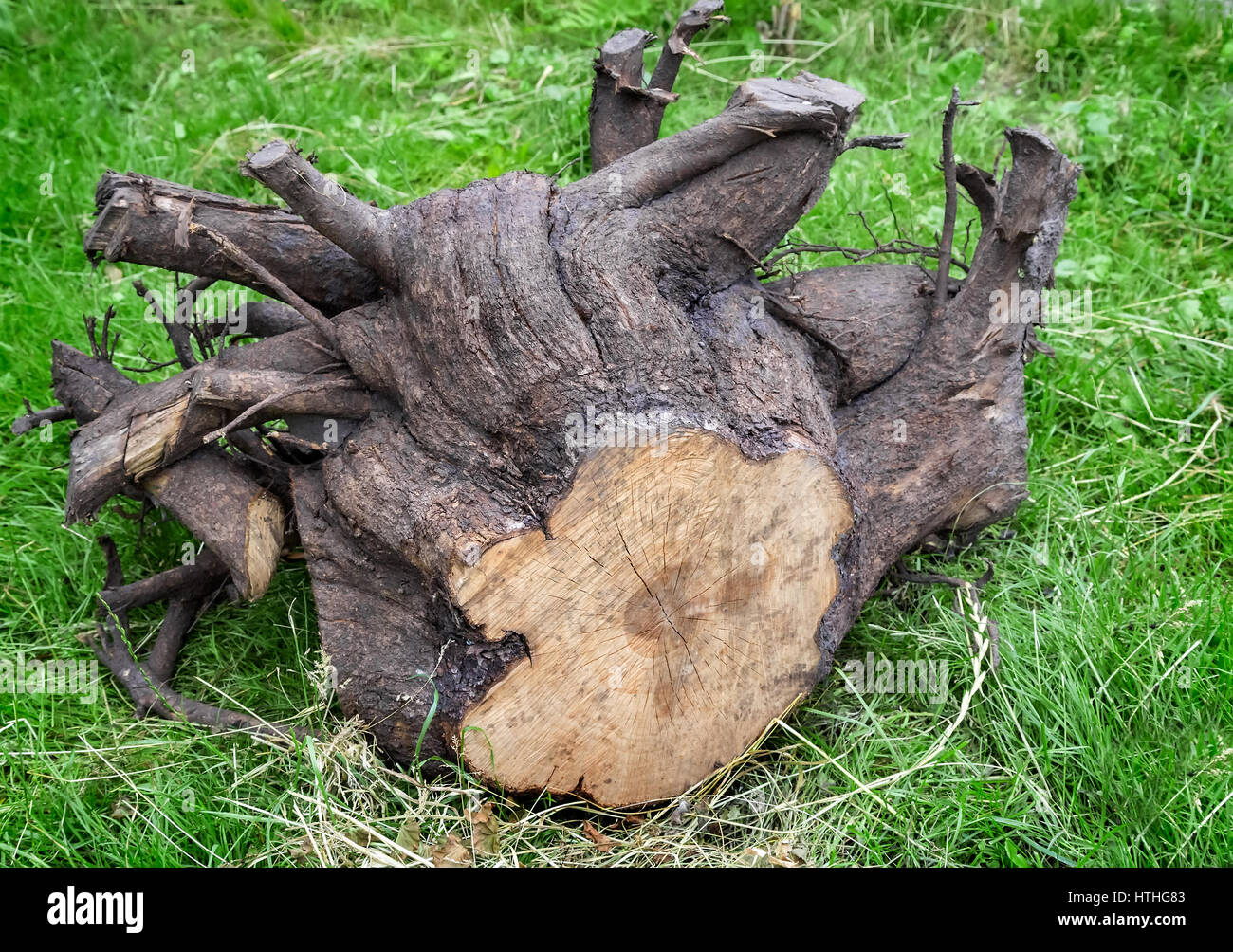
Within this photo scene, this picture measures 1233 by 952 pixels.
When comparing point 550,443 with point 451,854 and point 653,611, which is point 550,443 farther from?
point 451,854

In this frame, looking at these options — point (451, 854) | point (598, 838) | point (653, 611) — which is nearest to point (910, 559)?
point (653, 611)

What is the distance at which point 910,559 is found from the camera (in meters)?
3.62

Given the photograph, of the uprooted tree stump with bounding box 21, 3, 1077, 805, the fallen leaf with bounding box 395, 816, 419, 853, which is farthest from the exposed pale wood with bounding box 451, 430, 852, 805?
the fallen leaf with bounding box 395, 816, 419, 853

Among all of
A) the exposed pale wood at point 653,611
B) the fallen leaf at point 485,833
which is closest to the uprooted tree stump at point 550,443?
the exposed pale wood at point 653,611

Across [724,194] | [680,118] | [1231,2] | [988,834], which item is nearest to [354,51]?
[680,118]

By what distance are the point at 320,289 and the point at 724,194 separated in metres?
1.21

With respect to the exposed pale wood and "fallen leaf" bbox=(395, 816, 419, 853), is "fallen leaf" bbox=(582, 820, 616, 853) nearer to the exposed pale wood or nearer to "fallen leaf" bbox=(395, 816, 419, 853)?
the exposed pale wood

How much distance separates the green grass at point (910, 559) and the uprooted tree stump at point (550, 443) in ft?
0.68

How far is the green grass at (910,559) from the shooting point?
2.84m

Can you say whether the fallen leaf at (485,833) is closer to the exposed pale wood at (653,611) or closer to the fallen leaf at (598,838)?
the exposed pale wood at (653,611)

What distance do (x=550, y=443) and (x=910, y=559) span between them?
149 cm

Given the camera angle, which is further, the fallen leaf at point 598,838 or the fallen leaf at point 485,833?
the fallen leaf at point 598,838

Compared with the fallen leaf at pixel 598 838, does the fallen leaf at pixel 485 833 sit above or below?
Answer: above

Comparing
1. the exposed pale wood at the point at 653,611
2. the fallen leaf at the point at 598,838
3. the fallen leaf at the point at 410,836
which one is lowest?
the fallen leaf at the point at 598,838
